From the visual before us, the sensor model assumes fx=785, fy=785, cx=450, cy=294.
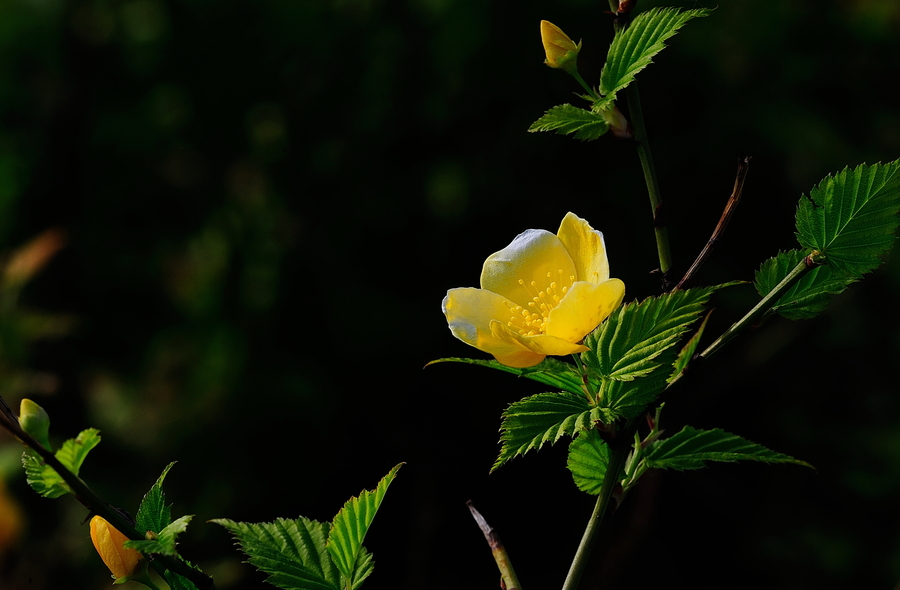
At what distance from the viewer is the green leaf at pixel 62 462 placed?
422mm

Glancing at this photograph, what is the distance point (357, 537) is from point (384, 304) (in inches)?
71.3

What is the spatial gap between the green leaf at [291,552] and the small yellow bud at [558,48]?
378 mm

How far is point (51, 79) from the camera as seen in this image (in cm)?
241

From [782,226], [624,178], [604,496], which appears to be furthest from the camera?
[782,226]

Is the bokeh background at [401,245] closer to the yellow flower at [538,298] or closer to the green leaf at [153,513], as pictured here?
the yellow flower at [538,298]

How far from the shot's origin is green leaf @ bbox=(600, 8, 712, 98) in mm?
521

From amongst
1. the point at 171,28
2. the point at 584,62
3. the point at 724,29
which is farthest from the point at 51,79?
the point at 724,29

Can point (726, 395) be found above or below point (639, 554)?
above

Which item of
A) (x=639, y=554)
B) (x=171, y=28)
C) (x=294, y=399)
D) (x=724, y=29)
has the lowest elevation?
(x=639, y=554)

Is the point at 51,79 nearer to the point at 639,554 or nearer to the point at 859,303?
the point at 639,554

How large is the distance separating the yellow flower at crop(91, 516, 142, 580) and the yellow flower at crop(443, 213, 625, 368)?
24 cm

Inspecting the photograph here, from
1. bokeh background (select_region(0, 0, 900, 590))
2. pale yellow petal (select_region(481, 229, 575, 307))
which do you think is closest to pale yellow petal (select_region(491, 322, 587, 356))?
pale yellow petal (select_region(481, 229, 575, 307))

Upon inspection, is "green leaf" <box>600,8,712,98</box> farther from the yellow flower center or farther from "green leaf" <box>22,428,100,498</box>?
"green leaf" <box>22,428,100,498</box>

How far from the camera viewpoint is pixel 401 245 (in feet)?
7.55
